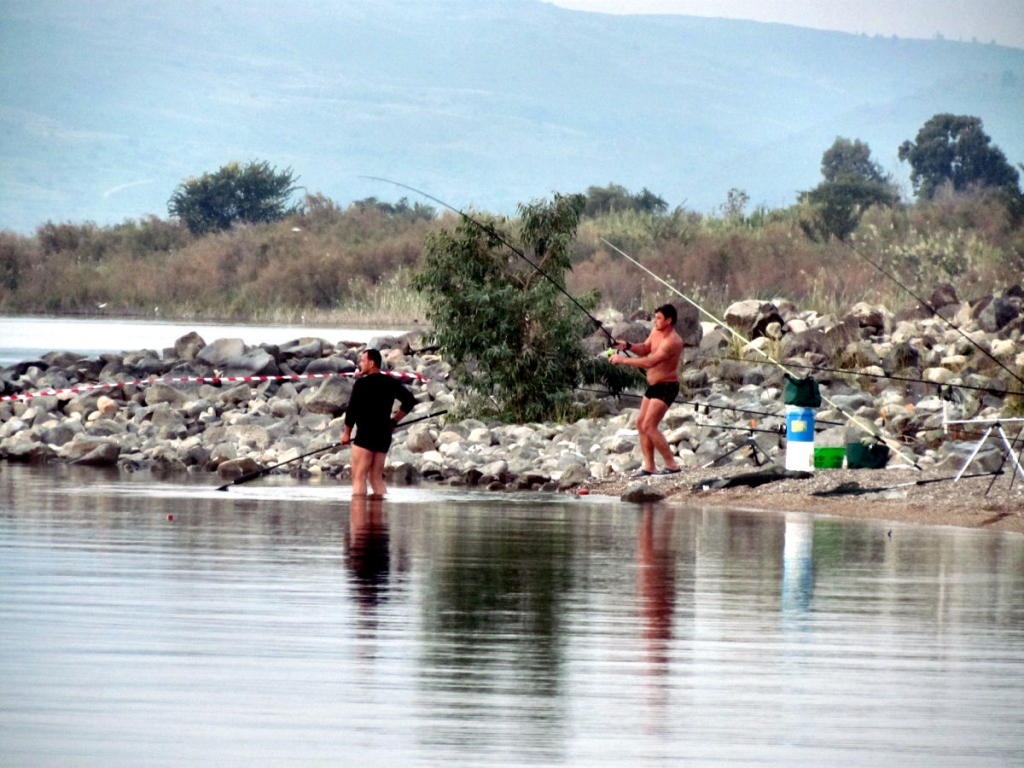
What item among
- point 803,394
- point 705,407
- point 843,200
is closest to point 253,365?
point 705,407

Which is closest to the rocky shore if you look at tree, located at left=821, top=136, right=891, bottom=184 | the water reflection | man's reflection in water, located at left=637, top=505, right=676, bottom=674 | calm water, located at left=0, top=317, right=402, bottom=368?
man's reflection in water, located at left=637, top=505, right=676, bottom=674

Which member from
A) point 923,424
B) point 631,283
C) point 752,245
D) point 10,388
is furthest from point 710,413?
point 752,245

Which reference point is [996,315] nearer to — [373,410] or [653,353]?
[653,353]

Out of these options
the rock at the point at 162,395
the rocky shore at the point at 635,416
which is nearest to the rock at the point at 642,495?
the rocky shore at the point at 635,416

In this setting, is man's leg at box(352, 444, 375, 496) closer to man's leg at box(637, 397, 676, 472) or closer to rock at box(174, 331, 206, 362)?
man's leg at box(637, 397, 676, 472)

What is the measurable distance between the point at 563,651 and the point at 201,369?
22.3 m

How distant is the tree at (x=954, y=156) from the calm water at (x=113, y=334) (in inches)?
2789

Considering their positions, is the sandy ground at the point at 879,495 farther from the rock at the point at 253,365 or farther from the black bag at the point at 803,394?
the rock at the point at 253,365

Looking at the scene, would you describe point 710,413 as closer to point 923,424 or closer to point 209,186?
point 923,424

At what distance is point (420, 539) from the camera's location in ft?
44.1

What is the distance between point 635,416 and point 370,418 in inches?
236

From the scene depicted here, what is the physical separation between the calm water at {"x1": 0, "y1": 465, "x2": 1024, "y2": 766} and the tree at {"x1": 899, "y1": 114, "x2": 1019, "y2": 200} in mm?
108731

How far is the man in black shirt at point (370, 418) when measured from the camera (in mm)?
17000

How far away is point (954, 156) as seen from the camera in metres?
123
